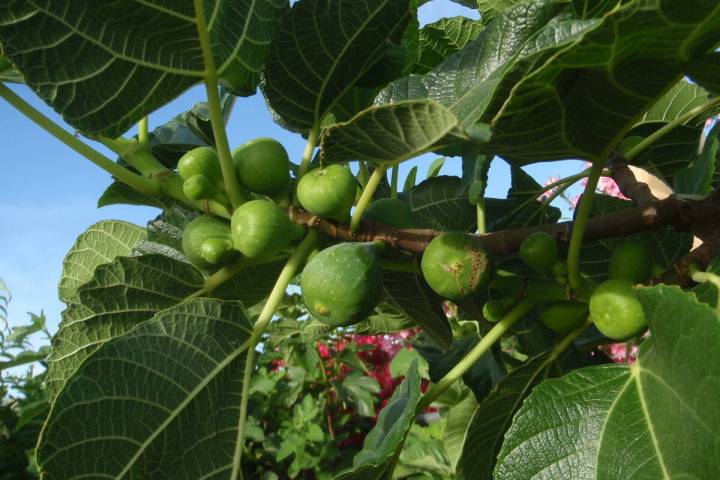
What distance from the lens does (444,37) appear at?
1346 mm

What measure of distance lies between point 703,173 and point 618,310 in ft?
1.15

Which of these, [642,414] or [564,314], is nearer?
[642,414]

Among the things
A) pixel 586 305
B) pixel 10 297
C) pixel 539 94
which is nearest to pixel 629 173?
pixel 586 305

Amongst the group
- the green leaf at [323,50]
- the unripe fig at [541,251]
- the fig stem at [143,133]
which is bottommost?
the unripe fig at [541,251]

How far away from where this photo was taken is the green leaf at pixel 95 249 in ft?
4.17

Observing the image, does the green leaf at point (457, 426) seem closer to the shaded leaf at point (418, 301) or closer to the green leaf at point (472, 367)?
the green leaf at point (472, 367)

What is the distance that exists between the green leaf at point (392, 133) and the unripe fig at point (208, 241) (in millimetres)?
199

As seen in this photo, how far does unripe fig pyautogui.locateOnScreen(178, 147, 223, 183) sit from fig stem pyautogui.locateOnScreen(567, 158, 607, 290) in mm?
520

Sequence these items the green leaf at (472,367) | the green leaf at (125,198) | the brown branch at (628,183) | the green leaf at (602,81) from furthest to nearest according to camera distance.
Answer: the green leaf at (472,367)
the green leaf at (125,198)
the brown branch at (628,183)
the green leaf at (602,81)

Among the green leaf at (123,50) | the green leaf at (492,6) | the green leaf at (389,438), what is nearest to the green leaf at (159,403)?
the green leaf at (389,438)

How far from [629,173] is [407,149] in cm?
56

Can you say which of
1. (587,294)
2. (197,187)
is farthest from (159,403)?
(587,294)

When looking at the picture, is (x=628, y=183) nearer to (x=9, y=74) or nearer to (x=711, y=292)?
(x=711, y=292)

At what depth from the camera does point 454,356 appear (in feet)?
4.75
